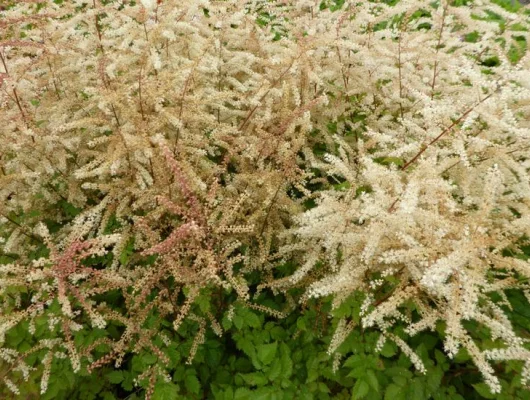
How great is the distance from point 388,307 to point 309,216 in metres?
0.89

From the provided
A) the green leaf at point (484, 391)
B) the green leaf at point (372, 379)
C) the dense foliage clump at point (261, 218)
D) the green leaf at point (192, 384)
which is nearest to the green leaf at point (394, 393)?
the dense foliage clump at point (261, 218)

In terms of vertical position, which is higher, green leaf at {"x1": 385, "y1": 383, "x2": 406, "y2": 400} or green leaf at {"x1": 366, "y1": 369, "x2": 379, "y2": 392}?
green leaf at {"x1": 366, "y1": 369, "x2": 379, "y2": 392}

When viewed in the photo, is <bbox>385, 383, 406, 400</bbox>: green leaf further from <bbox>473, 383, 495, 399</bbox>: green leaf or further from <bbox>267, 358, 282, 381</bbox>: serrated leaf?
<bbox>267, 358, 282, 381</bbox>: serrated leaf

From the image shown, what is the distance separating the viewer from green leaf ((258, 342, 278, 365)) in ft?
10.9

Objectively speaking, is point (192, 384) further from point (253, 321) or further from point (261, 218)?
point (261, 218)

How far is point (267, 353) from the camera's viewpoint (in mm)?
3346

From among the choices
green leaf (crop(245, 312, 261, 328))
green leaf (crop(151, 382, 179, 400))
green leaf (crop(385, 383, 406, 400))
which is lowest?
green leaf (crop(385, 383, 406, 400))

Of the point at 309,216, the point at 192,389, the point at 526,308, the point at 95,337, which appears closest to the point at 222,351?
the point at 192,389

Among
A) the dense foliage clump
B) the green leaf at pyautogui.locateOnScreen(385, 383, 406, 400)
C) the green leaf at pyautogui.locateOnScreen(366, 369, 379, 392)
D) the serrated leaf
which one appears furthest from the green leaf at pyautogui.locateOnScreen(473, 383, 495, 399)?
the serrated leaf

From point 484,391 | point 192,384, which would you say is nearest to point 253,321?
point 192,384

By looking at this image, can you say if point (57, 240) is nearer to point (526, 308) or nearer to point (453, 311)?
point (453, 311)

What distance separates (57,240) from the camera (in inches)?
179

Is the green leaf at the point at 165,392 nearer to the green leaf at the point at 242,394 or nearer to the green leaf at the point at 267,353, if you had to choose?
the green leaf at the point at 242,394

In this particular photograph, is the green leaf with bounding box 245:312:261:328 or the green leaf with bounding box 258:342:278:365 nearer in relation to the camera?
the green leaf with bounding box 258:342:278:365
